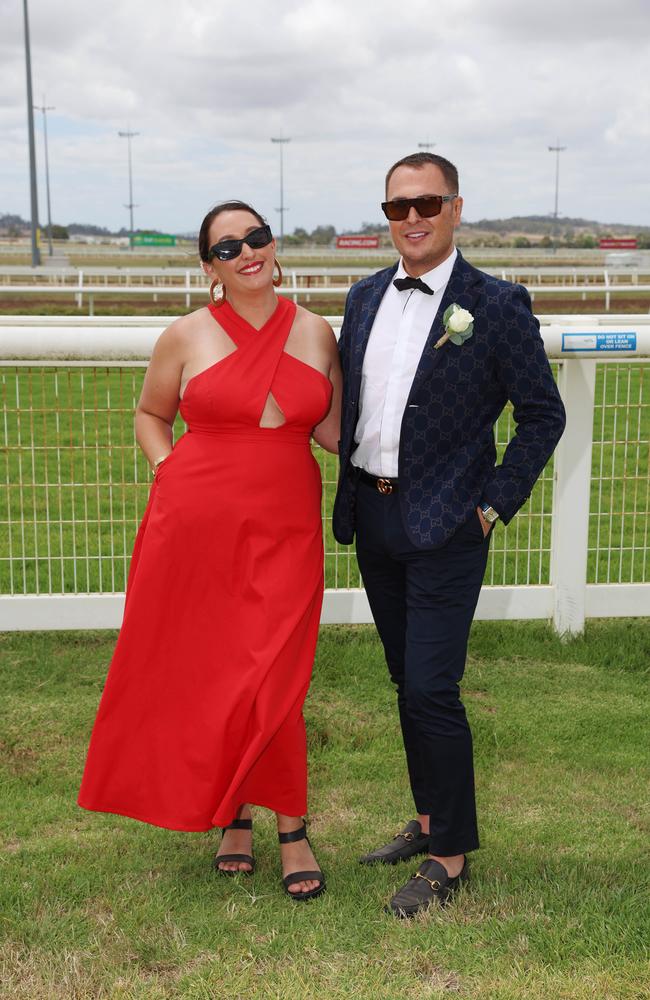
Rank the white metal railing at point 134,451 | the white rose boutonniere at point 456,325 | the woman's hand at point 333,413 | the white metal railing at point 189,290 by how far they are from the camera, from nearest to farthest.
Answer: the white rose boutonniere at point 456,325
the woman's hand at point 333,413
the white metal railing at point 134,451
the white metal railing at point 189,290

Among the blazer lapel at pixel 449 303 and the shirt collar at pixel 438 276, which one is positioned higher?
the shirt collar at pixel 438 276

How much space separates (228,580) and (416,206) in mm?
1200

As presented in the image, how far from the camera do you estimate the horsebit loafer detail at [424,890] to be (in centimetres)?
328

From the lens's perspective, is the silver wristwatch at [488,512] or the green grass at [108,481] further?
the green grass at [108,481]

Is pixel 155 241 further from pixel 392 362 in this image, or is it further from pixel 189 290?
pixel 392 362

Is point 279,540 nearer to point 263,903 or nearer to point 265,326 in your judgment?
point 265,326

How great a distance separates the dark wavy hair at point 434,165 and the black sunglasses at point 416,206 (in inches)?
2.5

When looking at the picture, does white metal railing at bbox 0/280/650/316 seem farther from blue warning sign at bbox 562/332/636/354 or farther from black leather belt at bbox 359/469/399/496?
black leather belt at bbox 359/469/399/496

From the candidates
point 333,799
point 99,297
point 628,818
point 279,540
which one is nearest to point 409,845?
point 333,799

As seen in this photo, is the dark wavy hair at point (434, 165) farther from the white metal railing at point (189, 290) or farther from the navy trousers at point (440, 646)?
the white metal railing at point (189, 290)

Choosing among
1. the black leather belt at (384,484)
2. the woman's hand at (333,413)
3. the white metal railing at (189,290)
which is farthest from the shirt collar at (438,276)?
the white metal railing at (189,290)

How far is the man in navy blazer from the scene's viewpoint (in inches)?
125

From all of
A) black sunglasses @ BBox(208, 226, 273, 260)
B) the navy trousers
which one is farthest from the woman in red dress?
the navy trousers

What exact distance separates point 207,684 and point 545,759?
1637 millimetres
